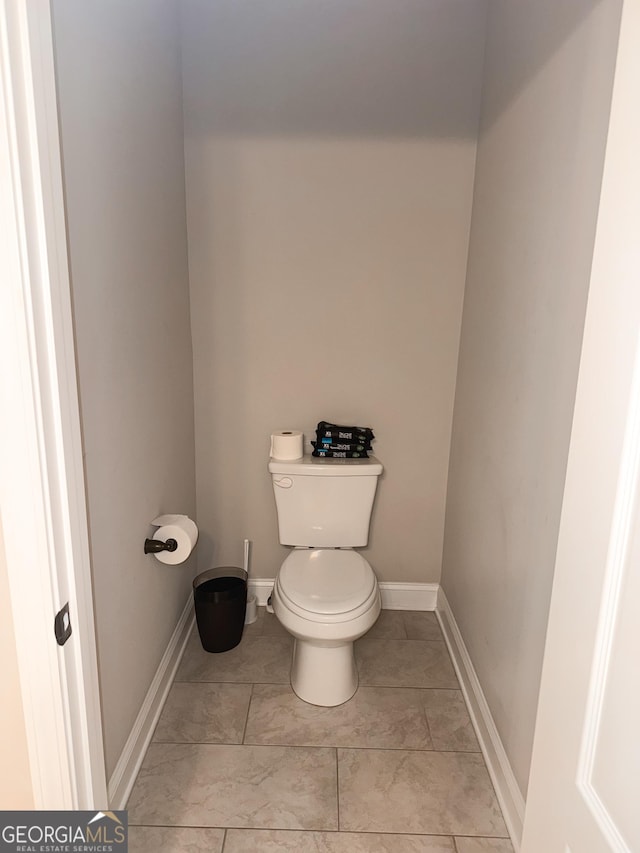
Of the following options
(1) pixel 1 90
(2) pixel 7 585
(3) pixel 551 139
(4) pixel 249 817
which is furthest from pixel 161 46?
(4) pixel 249 817

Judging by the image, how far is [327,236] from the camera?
2.31m

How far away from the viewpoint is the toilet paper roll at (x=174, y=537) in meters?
1.88

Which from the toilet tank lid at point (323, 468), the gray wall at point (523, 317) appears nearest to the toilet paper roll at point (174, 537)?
the toilet tank lid at point (323, 468)

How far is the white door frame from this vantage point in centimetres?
68

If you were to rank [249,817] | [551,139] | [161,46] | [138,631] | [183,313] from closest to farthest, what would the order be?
1. [551,139]
2. [249,817]
3. [138,631]
4. [161,46]
5. [183,313]

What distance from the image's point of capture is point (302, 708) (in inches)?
79.8

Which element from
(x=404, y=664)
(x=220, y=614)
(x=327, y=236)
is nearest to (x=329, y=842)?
(x=404, y=664)

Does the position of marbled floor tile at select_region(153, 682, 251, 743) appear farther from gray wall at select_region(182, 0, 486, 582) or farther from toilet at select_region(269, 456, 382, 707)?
gray wall at select_region(182, 0, 486, 582)

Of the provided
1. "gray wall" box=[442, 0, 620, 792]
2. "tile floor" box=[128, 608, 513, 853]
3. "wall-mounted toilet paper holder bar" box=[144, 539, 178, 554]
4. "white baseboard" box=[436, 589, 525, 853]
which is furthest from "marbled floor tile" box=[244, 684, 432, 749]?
"wall-mounted toilet paper holder bar" box=[144, 539, 178, 554]

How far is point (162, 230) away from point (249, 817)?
1828 millimetres

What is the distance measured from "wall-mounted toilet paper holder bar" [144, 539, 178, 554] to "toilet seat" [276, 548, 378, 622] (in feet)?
1.39

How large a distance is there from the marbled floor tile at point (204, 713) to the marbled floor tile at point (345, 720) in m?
0.05

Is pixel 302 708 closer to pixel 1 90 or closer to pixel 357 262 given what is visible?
pixel 357 262

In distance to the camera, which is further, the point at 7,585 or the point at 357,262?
A: the point at 357,262
